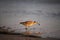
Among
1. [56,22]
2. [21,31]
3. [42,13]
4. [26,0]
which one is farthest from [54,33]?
[26,0]

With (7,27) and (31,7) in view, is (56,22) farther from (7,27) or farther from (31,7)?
(7,27)

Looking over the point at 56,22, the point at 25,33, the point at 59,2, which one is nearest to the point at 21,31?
the point at 25,33

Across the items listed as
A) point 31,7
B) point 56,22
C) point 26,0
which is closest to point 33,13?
point 31,7

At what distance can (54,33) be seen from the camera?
186 centimetres

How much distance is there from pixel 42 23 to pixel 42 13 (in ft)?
0.45

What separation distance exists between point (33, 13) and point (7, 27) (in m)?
0.41

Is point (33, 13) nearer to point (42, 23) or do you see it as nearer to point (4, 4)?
point (42, 23)

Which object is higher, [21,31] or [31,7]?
[31,7]

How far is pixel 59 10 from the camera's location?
1855mm

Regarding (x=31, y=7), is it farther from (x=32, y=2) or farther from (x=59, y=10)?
(x=59, y=10)

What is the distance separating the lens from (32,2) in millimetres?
1908

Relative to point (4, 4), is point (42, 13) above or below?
below

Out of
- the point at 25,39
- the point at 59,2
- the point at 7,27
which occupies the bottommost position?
the point at 25,39

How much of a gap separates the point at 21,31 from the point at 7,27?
21 cm
